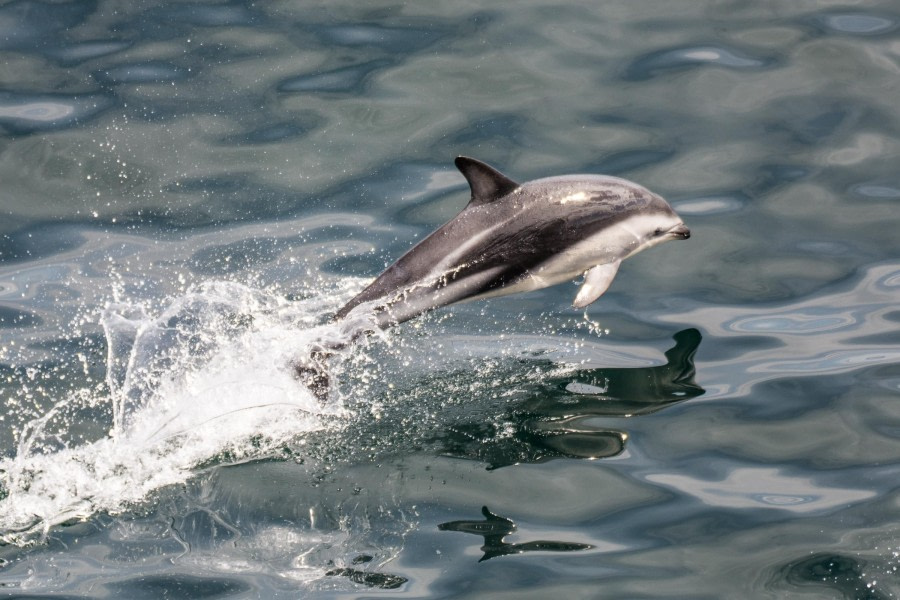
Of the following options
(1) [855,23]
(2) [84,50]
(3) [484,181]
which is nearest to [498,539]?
(3) [484,181]

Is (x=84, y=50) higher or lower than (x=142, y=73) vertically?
higher

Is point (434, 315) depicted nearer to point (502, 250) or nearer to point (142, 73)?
point (502, 250)

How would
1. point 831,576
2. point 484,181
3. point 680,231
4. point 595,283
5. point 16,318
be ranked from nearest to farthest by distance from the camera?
point 831,576
point 484,181
point 595,283
point 16,318
point 680,231

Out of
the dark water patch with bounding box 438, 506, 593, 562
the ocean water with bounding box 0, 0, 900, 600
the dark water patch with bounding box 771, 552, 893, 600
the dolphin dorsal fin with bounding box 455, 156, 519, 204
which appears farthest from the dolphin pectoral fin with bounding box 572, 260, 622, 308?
the dark water patch with bounding box 771, 552, 893, 600

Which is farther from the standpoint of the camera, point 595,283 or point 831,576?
point 595,283

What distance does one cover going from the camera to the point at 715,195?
8.95 m

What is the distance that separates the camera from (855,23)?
1073 cm

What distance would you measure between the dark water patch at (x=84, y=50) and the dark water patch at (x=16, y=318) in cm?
345

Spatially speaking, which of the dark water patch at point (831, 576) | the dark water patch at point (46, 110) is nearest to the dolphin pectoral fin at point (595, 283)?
the dark water patch at point (831, 576)

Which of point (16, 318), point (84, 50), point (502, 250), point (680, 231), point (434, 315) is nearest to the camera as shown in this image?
point (502, 250)

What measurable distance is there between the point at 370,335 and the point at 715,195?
3430 millimetres

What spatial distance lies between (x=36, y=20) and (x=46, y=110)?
4.86 ft

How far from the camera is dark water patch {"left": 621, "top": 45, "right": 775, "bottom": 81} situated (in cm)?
1026

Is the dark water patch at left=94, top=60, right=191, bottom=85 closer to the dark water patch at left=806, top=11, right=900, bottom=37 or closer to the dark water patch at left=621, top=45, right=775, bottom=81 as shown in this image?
the dark water patch at left=621, top=45, right=775, bottom=81
